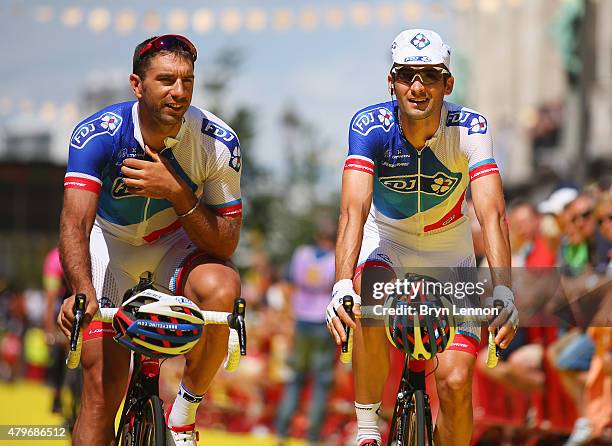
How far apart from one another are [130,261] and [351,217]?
1.35 meters

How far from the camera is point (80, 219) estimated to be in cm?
618

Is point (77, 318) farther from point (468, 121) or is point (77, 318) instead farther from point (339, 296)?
point (468, 121)

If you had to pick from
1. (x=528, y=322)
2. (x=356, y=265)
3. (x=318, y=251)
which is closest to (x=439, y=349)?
(x=356, y=265)

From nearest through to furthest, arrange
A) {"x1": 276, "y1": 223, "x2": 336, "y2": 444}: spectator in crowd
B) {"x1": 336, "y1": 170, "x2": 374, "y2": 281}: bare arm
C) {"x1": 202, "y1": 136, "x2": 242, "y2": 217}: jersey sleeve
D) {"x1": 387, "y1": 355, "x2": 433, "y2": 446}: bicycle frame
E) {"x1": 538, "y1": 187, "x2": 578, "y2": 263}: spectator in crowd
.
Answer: {"x1": 336, "y1": 170, "x2": 374, "y2": 281}: bare arm, {"x1": 387, "y1": 355, "x2": 433, "y2": 446}: bicycle frame, {"x1": 202, "y1": 136, "x2": 242, "y2": 217}: jersey sleeve, {"x1": 538, "y1": 187, "x2": 578, "y2": 263}: spectator in crowd, {"x1": 276, "y1": 223, "x2": 336, "y2": 444}: spectator in crowd

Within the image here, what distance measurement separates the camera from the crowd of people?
29.5ft

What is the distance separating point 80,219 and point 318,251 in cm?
700

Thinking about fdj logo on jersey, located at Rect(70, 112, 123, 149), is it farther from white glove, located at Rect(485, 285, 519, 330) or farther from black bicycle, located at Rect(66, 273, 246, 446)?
white glove, located at Rect(485, 285, 519, 330)

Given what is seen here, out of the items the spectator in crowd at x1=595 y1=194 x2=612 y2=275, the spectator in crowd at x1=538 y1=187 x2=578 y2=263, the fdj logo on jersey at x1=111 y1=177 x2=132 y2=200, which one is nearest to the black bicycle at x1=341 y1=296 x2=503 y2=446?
the fdj logo on jersey at x1=111 y1=177 x2=132 y2=200

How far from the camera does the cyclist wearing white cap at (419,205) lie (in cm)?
624

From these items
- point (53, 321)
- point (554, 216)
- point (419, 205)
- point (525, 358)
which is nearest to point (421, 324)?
point (419, 205)

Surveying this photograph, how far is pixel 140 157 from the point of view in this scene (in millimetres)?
6410

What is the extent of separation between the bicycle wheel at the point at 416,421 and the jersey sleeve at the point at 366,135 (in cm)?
120

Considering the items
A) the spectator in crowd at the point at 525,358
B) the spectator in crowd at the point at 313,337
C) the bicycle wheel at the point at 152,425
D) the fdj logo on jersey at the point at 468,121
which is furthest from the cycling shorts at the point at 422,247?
the spectator in crowd at the point at 313,337

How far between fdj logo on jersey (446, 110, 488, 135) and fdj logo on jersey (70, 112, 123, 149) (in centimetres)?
178
